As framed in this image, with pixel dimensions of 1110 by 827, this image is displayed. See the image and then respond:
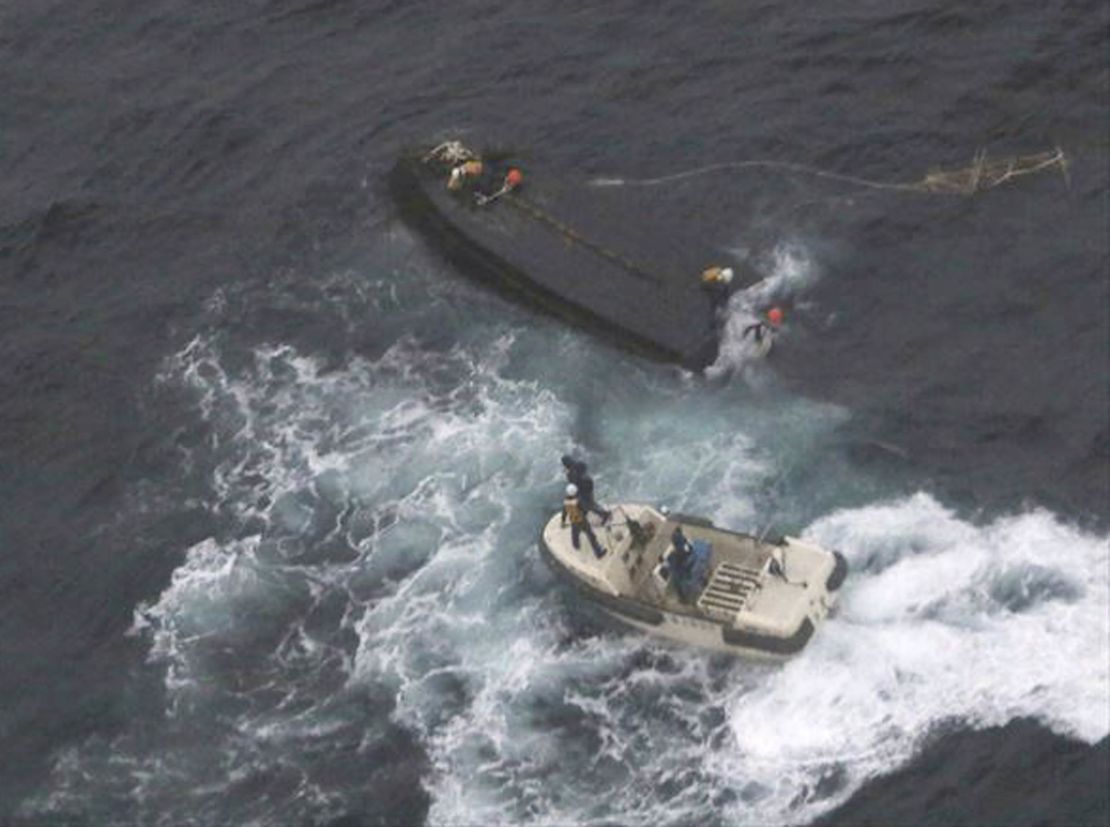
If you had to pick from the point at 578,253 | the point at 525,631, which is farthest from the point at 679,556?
the point at 578,253

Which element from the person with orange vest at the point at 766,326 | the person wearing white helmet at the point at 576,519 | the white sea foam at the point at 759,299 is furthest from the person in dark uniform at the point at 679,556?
the person with orange vest at the point at 766,326

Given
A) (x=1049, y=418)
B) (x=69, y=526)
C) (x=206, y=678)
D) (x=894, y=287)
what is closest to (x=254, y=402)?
(x=69, y=526)

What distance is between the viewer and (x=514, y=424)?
256 feet

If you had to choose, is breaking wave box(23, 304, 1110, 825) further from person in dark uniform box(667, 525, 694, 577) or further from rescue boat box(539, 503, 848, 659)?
person in dark uniform box(667, 525, 694, 577)

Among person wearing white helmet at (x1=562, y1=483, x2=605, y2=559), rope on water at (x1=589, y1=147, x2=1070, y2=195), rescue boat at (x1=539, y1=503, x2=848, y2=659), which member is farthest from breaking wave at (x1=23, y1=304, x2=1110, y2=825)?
rope on water at (x1=589, y1=147, x2=1070, y2=195)

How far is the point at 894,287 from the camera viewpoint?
79562mm

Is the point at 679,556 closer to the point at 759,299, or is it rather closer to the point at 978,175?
the point at 759,299

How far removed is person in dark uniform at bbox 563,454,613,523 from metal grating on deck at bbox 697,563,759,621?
4896mm

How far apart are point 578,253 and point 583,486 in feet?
56.4

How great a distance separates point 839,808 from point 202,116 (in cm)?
5275

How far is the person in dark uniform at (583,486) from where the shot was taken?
67688 millimetres

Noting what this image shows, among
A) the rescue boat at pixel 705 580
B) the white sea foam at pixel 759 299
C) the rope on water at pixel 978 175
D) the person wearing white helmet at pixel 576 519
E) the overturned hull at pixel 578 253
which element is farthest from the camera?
the rope on water at pixel 978 175

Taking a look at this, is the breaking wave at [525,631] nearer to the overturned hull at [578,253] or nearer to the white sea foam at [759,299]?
the white sea foam at [759,299]

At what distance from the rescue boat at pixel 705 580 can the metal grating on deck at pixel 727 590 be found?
4 cm
